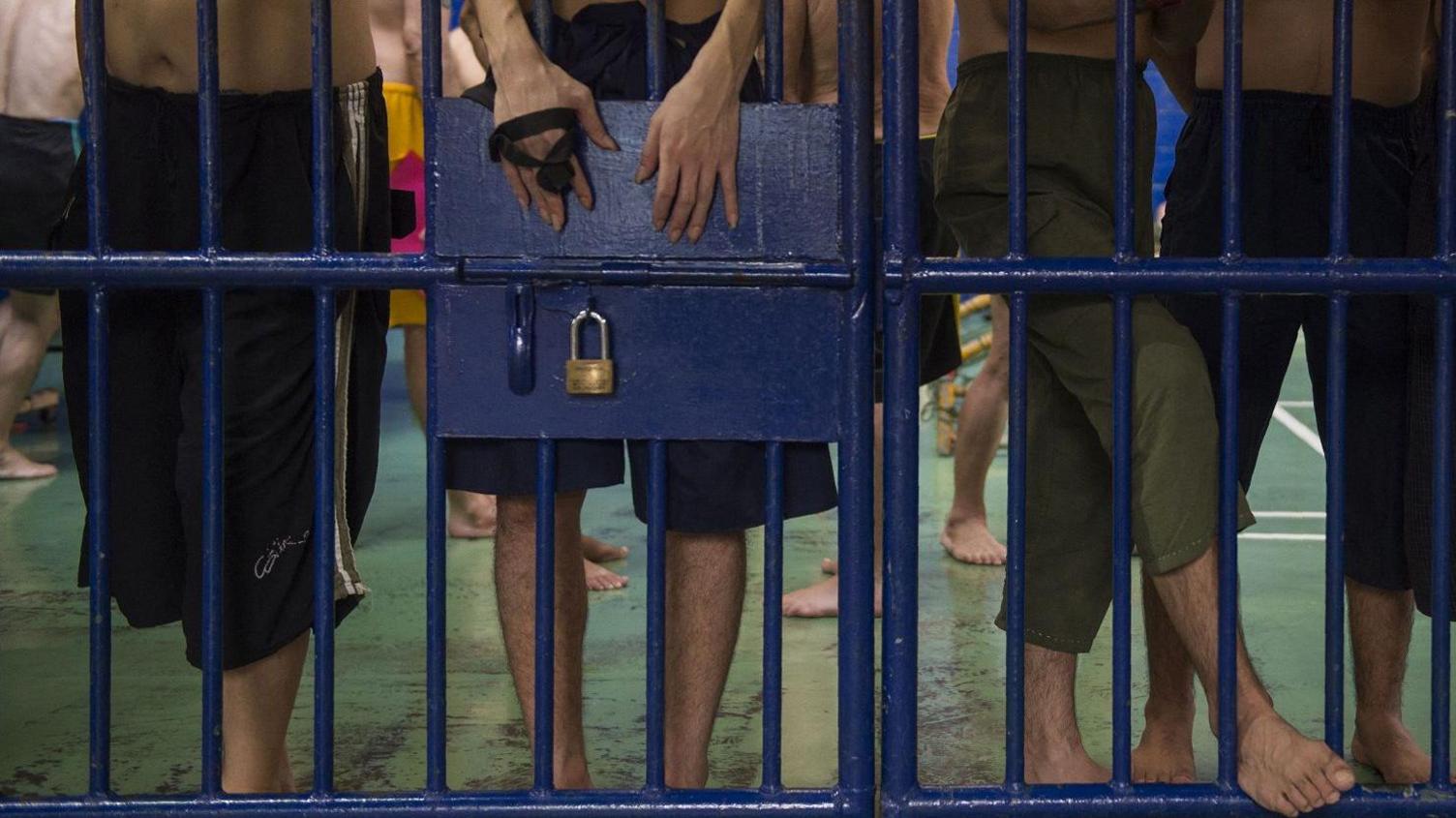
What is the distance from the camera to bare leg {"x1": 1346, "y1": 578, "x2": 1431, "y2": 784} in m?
3.20

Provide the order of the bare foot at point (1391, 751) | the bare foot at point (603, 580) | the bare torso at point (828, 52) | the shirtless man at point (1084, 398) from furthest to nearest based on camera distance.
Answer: the bare foot at point (603, 580)
the bare torso at point (828, 52)
the bare foot at point (1391, 751)
the shirtless man at point (1084, 398)

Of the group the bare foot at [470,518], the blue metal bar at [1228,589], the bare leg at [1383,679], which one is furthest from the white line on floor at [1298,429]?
the blue metal bar at [1228,589]

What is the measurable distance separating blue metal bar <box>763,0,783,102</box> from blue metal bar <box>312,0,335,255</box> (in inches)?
23.5

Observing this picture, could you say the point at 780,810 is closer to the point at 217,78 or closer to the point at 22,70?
the point at 217,78

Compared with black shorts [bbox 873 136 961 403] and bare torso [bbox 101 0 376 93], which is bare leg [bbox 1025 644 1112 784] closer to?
black shorts [bbox 873 136 961 403]

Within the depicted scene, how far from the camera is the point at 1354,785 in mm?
2373

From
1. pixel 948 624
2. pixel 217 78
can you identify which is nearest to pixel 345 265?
pixel 217 78

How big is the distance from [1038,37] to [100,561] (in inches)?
67.0

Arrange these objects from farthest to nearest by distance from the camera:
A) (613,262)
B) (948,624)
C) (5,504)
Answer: (5,504), (948,624), (613,262)

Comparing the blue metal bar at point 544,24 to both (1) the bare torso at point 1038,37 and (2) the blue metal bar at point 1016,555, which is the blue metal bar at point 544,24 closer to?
(2) the blue metal bar at point 1016,555

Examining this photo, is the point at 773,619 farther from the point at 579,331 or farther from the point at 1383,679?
the point at 1383,679

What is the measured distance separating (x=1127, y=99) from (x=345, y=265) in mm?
1092

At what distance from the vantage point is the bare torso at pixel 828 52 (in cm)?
373

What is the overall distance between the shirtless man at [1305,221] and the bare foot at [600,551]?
89.6 inches
